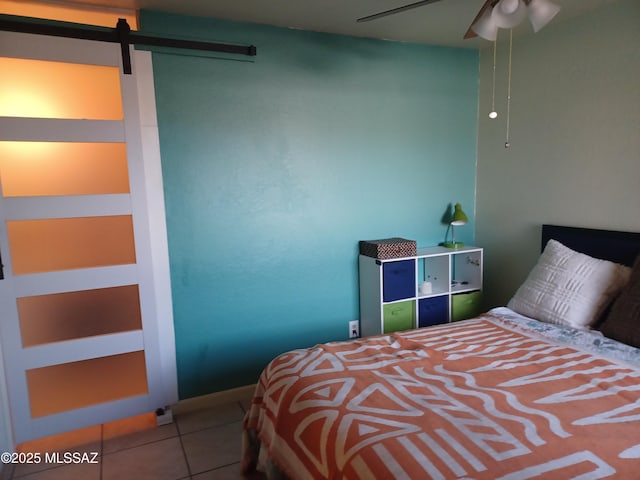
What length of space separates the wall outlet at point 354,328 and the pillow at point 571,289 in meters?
1.13

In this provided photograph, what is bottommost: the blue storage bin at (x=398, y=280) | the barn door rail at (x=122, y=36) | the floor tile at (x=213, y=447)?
the floor tile at (x=213, y=447)

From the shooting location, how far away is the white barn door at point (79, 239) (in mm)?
2275

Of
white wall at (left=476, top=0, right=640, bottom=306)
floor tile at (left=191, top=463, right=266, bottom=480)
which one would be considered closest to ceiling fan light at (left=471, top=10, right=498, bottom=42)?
white wall at (left=476, top=0, right=640, bottom=306)

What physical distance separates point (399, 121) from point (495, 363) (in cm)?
195

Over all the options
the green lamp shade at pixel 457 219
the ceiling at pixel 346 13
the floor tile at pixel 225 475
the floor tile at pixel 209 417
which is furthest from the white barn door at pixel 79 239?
the green lamp shade at pixel 457 219

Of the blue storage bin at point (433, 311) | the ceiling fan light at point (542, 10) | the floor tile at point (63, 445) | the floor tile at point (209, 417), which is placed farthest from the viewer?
the blue storage bin at point (433, 311)

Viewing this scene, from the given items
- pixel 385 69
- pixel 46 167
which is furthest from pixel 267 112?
pixel 46 167

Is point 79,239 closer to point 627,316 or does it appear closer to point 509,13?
point 509,13

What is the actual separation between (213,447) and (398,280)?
156 centimetres

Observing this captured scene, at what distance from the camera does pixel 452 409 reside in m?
1.48

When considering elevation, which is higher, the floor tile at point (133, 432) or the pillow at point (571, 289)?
the pillow at point (571, 289)

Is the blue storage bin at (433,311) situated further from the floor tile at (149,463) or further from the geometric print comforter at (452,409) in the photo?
the floor tile at (149,463)

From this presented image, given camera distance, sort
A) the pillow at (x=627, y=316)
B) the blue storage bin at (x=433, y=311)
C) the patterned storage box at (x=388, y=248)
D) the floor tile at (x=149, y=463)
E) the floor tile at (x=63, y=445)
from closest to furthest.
→ the pillow at (x=627, y=316), the floor tile at (x=149, y=463), the floor tile at (x=63, y=445), the patterned storage box at (x=388, y=248), the blue storage bin at (x=433, y=311)

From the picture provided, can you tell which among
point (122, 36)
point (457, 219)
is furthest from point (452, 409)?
point (122, 36)
